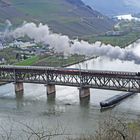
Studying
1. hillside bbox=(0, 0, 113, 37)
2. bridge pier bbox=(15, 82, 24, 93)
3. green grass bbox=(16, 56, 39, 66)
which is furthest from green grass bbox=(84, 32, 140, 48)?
bridge pier bbox=(15, 82, 24, 93)

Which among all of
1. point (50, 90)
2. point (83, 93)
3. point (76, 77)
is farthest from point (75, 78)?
point (50, 90)

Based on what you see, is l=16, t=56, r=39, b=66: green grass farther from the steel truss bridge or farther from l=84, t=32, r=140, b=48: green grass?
l=84, t=32, r=140, b=48: green grass

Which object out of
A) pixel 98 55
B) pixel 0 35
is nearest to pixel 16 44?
pixel 0 35

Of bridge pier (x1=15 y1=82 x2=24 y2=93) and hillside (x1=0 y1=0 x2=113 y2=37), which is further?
hillside (x1=0 y1=0 x2=113 y2=37)

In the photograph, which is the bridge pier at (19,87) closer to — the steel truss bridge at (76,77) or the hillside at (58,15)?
the steel truss bridge at (76,77)

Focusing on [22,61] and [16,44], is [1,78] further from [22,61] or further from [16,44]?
[16,44]

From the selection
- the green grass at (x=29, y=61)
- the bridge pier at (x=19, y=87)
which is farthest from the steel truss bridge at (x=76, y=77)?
the green grass at (x=29, y=61)
